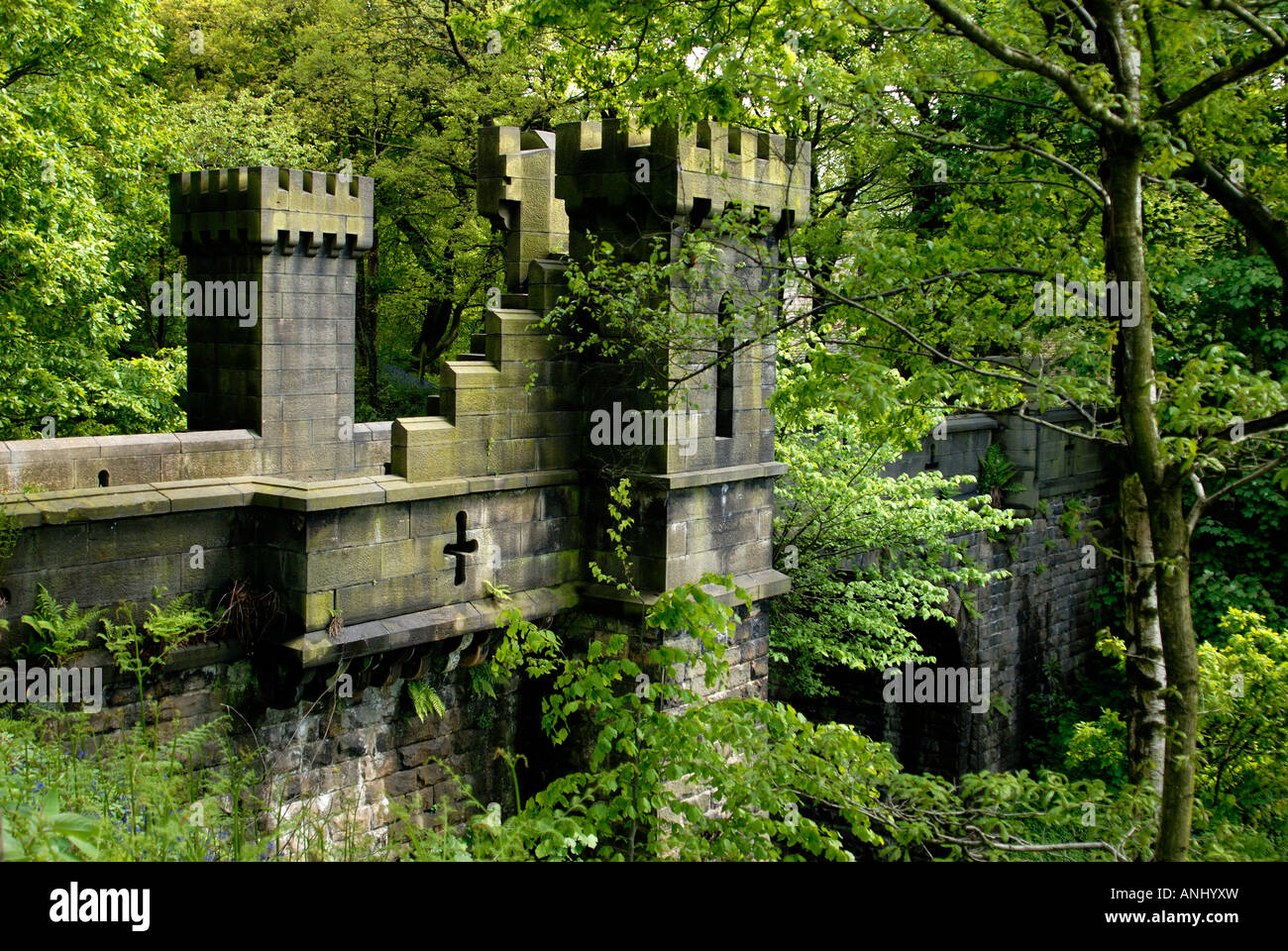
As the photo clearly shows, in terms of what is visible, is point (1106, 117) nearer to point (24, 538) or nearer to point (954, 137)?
point (954, 137)

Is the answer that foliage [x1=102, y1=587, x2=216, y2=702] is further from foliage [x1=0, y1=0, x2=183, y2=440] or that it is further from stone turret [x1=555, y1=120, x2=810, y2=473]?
foliage [x1=0, y1=0, x2=183, y2=440]

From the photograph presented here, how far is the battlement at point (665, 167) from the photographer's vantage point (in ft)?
31.3

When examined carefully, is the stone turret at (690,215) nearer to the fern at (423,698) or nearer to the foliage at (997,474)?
the fern at (423,698)

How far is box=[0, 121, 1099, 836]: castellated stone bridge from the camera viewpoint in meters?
8.08

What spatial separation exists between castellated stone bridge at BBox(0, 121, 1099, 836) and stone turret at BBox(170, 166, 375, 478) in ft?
0.10

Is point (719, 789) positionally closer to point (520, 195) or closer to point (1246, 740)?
point (520, 195)

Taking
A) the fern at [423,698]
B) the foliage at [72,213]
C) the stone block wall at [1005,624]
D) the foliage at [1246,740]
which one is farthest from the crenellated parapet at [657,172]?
the foliage at [72,213]

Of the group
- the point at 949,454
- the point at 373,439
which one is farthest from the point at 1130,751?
the point at 949,454

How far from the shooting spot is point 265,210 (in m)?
11.9

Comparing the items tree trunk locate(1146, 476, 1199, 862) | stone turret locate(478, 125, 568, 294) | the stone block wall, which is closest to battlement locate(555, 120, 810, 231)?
stone turret locate(478, 125, 568, 294)

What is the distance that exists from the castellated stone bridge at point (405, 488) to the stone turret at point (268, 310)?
29 mm

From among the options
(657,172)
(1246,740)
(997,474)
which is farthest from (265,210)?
(997,474)

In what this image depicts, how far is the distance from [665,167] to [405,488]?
320 cm
